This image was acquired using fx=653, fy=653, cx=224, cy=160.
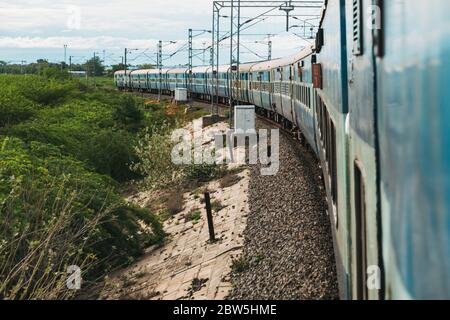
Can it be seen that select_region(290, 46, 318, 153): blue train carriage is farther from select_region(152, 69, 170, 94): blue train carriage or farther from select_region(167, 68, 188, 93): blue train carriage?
select_region(152, 69, 170, 94): blue train carriage

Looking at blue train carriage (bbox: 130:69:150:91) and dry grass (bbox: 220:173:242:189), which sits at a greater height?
blue train carriage (bbox: 130:69:150:91)

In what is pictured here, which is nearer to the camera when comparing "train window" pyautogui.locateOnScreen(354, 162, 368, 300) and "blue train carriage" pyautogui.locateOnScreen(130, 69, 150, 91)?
"train window" pyautogui.locateOnScreen(354, 162, 368, 300)

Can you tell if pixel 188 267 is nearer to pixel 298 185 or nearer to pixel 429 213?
pixel 298 185

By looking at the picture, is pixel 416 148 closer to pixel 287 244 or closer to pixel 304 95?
pixel 287 244

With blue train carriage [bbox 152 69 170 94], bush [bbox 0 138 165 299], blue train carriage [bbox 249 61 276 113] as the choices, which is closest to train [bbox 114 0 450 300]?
bush [bbox 0 138 165 299]

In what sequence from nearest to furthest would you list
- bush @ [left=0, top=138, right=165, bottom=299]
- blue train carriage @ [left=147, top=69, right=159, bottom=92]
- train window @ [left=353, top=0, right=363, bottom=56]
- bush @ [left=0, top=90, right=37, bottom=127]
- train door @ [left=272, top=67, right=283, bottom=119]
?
1. train window @ [left=353, top=0, right=363, bottom=56]
2. bush @ [left=0, top=138, right=165, bottom=299]
3. train door @ [left=272, top=67, right=283, bottom=119]
4. bush @ [left=0, top=90, right=37, bottom=127]
5. blue train carriage @ [left=147, top=69, right=159, bottom=92]

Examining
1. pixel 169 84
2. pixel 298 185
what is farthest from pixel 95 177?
pixel 169 84

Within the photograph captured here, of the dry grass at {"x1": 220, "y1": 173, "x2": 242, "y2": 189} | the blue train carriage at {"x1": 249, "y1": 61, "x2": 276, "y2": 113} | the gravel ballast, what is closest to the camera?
the gravel ballast

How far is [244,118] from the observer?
62.7 ft

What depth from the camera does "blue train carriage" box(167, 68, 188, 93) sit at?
52.8m

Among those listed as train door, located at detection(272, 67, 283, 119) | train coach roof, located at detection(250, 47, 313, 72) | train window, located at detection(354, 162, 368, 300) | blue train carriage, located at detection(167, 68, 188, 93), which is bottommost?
train window, located at detection(354, 162, 368, 300)

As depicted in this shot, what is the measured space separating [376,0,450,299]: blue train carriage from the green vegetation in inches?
163

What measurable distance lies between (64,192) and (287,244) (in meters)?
4.91

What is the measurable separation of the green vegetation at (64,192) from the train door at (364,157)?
3236 millimetres
